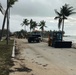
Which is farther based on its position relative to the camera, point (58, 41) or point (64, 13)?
point (64, 13)

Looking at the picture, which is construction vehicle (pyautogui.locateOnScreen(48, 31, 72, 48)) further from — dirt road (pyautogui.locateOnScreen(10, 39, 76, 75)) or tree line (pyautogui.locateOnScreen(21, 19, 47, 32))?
tree line (pyautogui.locateOnScreen(21, 19, 47, 32))

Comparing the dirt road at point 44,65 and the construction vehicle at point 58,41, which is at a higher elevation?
the construction vehicle at point 58,41

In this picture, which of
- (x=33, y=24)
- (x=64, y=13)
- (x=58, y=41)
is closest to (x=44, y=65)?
(x=58, y=41)

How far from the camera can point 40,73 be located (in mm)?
13930

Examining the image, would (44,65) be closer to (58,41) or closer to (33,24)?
(58,41)

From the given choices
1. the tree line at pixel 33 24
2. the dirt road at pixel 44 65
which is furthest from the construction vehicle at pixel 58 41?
the tree line at pixel 33 24

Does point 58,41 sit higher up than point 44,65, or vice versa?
point 58,41

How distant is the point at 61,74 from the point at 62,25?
47996 millimetres

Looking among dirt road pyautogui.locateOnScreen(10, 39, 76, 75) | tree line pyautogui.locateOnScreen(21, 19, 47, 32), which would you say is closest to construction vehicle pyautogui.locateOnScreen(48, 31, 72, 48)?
dirt road pyautogui.locateOnScreen(10, 39, 76, 75)

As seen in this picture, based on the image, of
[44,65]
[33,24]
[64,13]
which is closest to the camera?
[44,65]

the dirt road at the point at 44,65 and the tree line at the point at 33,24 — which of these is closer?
the dirt road at the point at 44,65

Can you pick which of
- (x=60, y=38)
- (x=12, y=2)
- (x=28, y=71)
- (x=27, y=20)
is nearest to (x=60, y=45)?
(x=60, y=38)

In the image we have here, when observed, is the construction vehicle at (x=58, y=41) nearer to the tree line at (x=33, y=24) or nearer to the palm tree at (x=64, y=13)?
the palm tree at (x=64, y=13)

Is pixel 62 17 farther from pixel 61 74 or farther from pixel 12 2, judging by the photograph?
pixel 61 74
